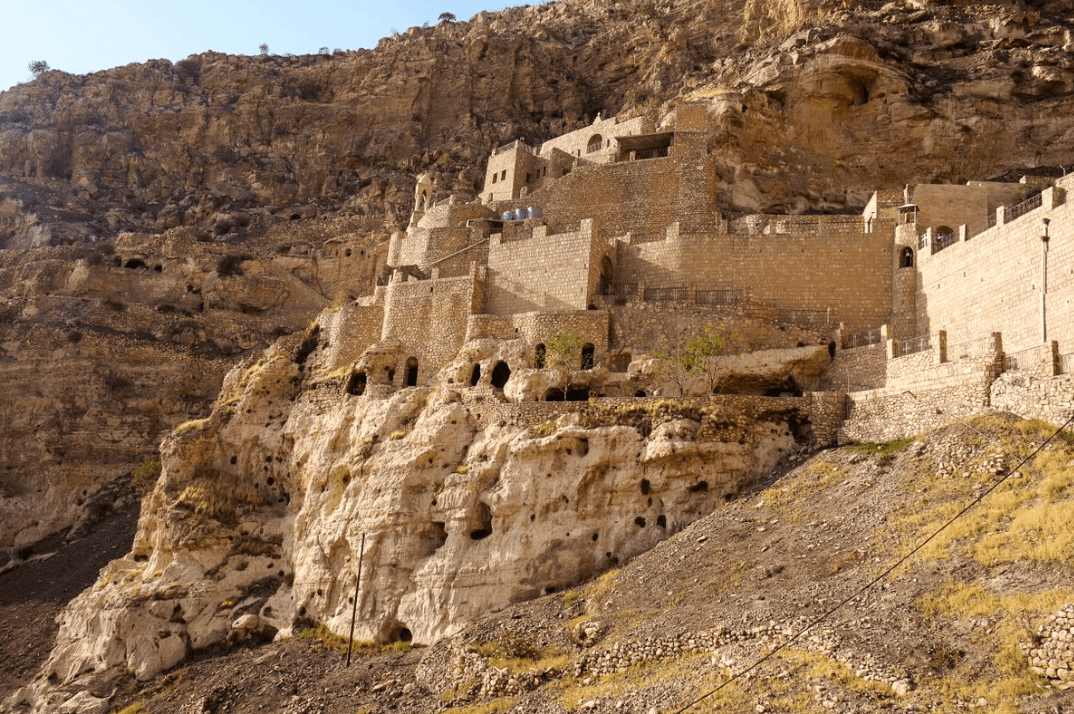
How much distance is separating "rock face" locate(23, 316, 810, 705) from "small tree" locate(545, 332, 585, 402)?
1.79 metres

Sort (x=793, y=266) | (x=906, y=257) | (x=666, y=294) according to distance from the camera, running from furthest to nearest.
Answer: (x=666, y=294) → (x=793, y=266) → (x=906, y=257)

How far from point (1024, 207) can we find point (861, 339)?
266 inches

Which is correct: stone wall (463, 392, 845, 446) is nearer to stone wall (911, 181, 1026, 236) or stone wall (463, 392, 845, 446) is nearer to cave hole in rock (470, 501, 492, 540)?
cave hole in rock (470, 501, 492, 540)

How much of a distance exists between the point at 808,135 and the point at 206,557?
31504mm

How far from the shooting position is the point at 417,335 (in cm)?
3650

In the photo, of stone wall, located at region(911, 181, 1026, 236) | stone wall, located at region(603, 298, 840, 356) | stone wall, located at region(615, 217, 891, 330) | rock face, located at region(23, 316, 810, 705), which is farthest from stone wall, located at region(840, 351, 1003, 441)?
stone wall, located at region(911, 181, 1026, 236)

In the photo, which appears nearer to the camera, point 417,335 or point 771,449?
point 771,449

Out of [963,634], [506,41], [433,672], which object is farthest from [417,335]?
[506,41]

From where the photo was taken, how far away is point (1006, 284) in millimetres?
27219

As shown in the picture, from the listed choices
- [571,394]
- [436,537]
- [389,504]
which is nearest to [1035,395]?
[571,394]

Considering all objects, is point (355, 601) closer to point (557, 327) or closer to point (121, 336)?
point (557, 327)

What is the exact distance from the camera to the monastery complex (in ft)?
83.4

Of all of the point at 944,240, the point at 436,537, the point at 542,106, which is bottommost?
the point at 436,537

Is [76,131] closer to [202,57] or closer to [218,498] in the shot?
[202,57]
